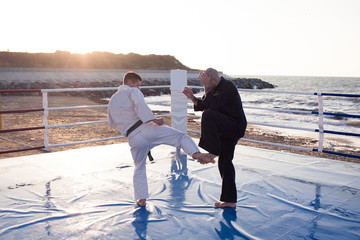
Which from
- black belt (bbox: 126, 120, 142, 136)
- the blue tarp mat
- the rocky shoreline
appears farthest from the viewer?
the rocky shoreline

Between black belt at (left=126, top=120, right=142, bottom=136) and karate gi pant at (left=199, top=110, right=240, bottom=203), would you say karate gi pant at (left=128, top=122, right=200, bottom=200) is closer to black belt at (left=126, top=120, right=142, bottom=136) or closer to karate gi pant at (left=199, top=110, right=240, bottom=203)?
black belt at (left=126, top=120, right=142, bottom=136)

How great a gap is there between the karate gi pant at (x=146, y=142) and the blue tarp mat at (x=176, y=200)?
27cm

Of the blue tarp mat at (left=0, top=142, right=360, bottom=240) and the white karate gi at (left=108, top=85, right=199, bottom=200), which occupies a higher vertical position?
the white karate gi at (left=108, top=85, right=199, bottom=200)

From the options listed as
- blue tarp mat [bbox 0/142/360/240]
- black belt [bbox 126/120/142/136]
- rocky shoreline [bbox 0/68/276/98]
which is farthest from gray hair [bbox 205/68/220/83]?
rocky shoreline [bbox 0/68/276/98]

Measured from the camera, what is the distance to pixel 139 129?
357 cm

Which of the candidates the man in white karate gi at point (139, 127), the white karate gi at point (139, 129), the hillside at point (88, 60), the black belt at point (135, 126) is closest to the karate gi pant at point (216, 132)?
the man in white karate gi at point (139, 127)

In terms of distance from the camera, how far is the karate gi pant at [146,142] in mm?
3580

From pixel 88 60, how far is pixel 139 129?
6870cm

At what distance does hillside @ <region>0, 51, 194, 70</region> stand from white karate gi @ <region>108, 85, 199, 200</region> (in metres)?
54.1

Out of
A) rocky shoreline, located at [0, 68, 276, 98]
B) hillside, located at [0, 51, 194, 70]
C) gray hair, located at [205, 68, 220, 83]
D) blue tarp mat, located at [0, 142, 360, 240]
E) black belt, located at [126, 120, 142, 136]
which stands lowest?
blue tarp mat, located at [0, 142, 360, 240]

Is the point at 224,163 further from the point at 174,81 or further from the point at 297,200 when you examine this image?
the point at 174,81

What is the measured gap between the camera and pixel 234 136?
134 inches

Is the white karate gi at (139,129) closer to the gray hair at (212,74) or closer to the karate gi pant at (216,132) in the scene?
the karate gi pant at (216,132)

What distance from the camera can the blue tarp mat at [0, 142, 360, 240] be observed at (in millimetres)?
3205
